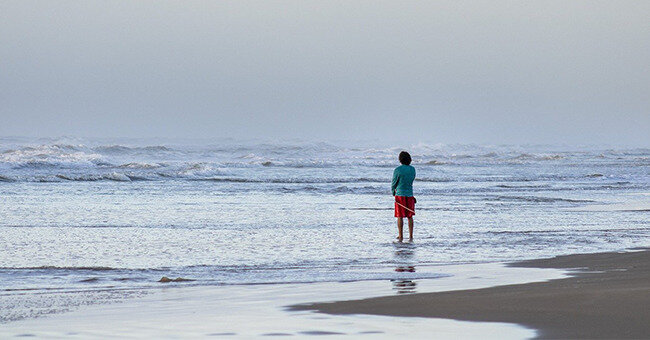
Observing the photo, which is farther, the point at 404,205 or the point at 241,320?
the point at 404,205

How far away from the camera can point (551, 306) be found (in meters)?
6.08

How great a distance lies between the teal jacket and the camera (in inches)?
521

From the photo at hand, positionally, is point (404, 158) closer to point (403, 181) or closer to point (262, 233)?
point (403, 181)

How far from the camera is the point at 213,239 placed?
1173cm

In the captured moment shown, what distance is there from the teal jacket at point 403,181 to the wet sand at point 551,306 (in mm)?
5442

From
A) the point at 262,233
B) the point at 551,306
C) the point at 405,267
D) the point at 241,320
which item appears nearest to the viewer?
the point at 241,320

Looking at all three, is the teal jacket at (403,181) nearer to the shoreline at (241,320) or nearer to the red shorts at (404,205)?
the red shorts at (404,205)

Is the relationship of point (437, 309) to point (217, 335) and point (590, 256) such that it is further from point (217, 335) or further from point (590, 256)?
point (590, 256)

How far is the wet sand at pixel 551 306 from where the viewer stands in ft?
17.4

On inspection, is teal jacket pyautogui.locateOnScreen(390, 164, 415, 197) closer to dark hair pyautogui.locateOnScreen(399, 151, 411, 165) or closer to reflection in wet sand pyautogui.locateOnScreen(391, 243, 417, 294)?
dark hair pyautogui.locateOnScreen(399, 151, 411, 165)

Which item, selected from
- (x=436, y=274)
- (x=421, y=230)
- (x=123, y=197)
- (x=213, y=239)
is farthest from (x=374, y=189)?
(x=436, y=274)

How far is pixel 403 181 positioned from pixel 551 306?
729 cm

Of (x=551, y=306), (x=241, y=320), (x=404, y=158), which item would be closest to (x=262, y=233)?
(x=404, y=158)

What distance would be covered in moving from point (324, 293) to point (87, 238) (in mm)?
5394
